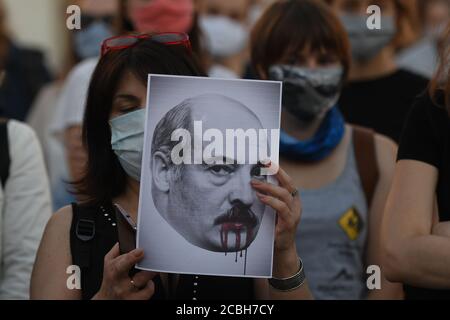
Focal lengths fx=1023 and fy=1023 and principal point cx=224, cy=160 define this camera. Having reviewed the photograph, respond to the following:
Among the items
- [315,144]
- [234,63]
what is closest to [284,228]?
[315,144]

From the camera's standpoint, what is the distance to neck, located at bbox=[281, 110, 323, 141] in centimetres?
403

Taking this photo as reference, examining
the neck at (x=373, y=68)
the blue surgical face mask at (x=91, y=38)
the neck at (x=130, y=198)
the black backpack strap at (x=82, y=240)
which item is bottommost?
the black backpack strap at (x=82, y=240)

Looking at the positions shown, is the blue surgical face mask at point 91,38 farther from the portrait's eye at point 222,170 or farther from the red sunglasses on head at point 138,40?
the portrait's eye at point 222,170

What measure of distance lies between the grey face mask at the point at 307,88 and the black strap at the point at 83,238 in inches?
42.3

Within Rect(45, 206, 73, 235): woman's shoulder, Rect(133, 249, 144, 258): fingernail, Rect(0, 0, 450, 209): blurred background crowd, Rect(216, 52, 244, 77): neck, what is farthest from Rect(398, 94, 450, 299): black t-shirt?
Rect(216, 52, 244, 77): neck

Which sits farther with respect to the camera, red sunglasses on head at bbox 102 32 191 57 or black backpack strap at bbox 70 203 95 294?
red sunglasses on head at bbox 102 32 191 57

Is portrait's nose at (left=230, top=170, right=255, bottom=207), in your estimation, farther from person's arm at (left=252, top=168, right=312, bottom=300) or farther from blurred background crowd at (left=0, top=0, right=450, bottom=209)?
blurred background crowd at (left=0, top=0, right=450, bottom=209)

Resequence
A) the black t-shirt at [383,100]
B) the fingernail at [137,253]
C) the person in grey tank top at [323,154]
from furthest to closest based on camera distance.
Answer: the black t-shirt at [383,100] → the person in grey tank top at [323,154] → the fingernail at [137,253]

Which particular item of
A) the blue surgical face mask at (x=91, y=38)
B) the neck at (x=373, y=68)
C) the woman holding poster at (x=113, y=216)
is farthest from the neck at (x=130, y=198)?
the blue surgical face mask at (x=91, y=38)

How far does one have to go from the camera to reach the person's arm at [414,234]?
299cm

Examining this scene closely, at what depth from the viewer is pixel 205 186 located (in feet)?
9.01

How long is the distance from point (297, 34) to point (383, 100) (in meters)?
1.05

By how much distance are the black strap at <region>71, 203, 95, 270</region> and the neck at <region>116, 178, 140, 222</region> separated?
11 cm
